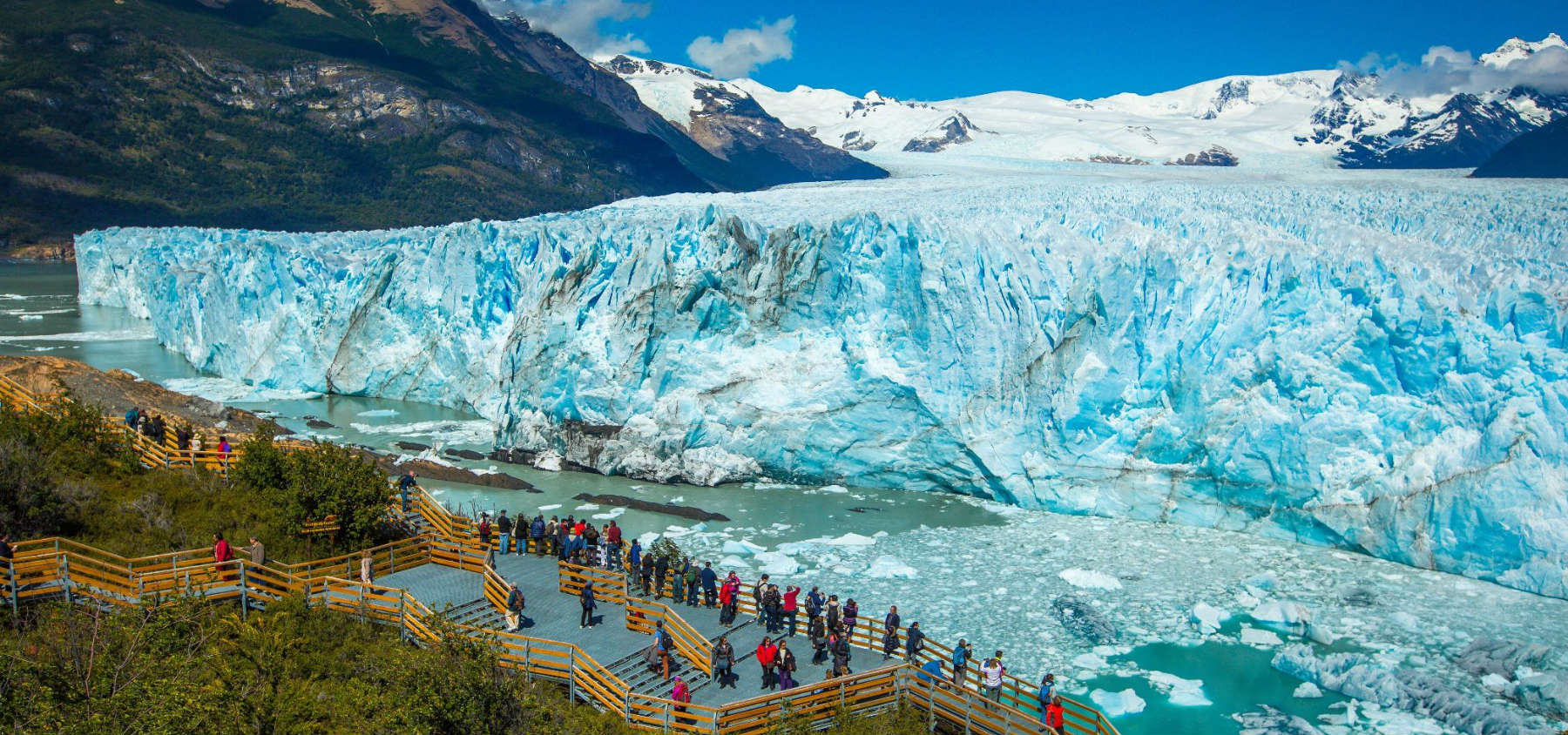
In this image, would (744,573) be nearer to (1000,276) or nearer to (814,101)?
(1000,276)

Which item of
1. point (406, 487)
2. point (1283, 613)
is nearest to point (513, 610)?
point (406, 487)

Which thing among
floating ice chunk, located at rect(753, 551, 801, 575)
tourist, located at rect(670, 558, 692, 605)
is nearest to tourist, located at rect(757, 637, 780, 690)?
tourist, located at rect(670, 558, 692, 605)

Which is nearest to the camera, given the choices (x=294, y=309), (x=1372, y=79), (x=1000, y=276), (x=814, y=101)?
(x=1000, y=276)

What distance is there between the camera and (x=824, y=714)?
8.66 m

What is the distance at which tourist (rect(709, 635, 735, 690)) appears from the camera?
9.06 metres

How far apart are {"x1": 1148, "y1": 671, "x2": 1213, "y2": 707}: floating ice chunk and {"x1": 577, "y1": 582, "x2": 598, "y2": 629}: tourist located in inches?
241

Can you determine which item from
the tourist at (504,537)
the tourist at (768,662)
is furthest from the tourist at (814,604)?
the tourist at (504,537)

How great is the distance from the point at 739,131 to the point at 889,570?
107 meters

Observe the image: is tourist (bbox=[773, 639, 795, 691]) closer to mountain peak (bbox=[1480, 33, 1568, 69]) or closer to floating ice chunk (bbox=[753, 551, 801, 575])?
floating ice chunk (bbox=[753, 551, 801, 575])

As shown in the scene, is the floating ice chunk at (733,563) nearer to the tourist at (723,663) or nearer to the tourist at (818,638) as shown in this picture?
A: the tourist at (818,638)

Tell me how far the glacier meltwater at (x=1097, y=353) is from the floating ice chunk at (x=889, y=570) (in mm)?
3979

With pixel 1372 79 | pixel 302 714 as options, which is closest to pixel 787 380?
pixel 302 714

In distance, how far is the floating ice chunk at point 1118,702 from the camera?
34.3 ft

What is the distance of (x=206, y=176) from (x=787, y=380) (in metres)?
65.3
